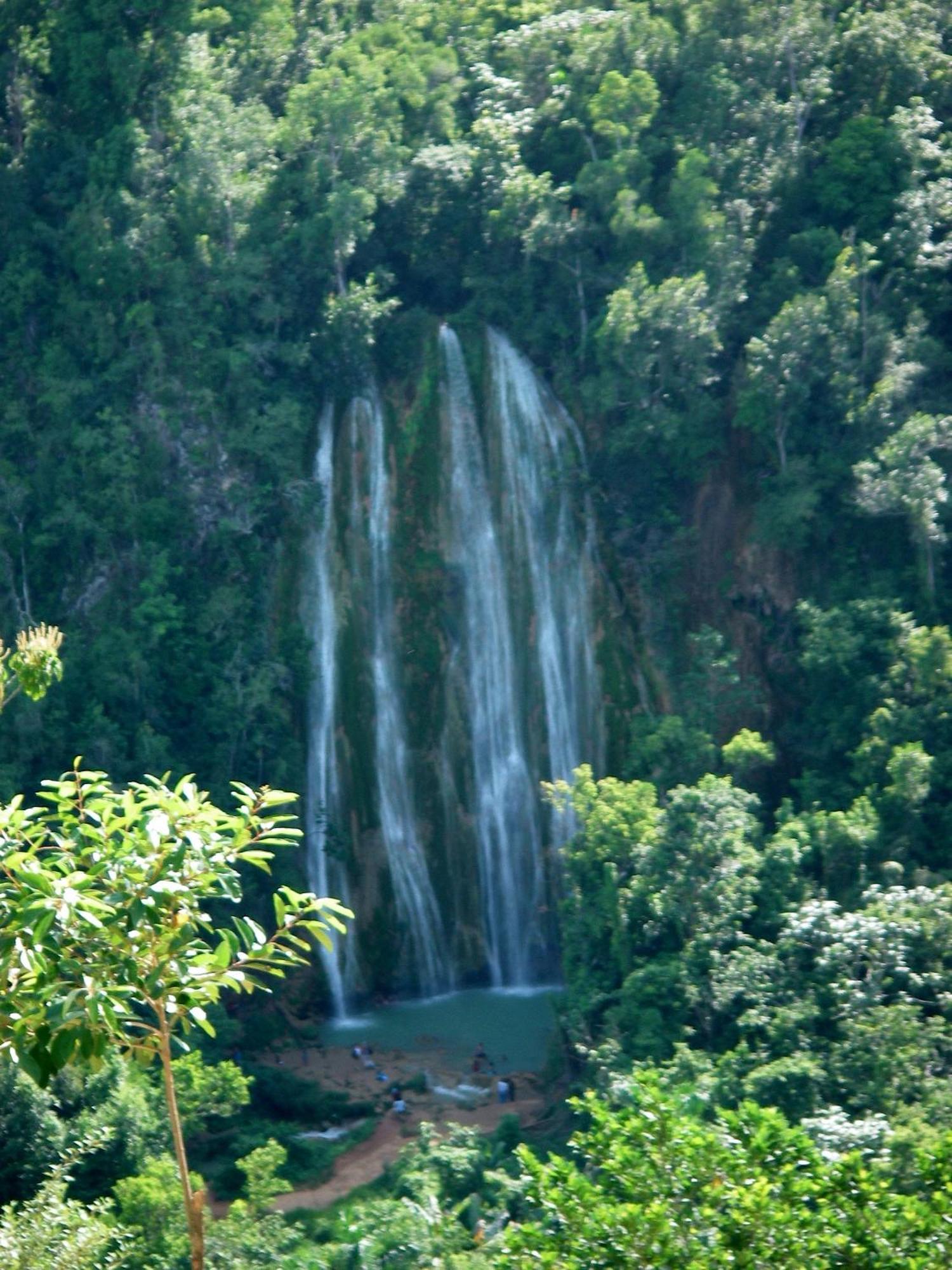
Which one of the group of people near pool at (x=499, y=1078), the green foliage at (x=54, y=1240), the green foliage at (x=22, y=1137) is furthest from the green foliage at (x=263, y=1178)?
the group of people near pool at (x=499, y=1078)

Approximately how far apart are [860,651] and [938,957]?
18.4ft

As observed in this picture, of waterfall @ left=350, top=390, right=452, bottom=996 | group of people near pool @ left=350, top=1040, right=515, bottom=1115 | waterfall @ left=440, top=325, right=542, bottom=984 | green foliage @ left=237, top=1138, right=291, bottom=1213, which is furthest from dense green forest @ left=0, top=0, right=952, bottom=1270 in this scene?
green foliage @ left=237, top=1138, right=291, bottom=1213

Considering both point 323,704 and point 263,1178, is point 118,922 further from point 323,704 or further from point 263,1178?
point 323,704

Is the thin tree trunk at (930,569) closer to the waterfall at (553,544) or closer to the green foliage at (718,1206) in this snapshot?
the waterfall at (553,544)

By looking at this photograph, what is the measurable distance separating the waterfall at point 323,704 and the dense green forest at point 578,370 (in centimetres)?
27

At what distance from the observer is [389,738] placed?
25906mm

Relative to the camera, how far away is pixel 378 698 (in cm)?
2595

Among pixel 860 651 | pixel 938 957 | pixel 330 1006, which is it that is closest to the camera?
pixel 938 957

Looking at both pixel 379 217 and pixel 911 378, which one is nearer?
pixel 911 378

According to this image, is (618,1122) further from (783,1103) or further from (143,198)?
(143,198)

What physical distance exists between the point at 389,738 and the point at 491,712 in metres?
1.63

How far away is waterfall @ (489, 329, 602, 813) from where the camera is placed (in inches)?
1014

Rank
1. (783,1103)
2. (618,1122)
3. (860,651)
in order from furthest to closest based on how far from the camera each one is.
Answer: (860,651) → (783,1103) → (618,1122)

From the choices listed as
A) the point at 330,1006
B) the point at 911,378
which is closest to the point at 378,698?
the point at 330,1006
